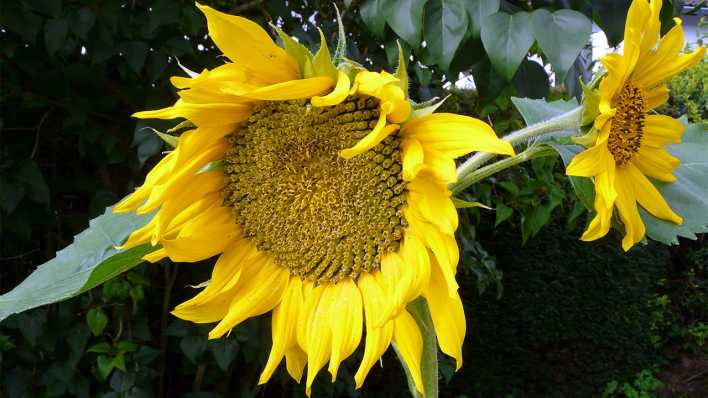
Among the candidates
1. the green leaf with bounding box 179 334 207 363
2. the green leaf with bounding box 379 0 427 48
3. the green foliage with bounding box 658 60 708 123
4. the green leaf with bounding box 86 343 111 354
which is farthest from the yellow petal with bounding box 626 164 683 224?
the green foliage with bounding box 658 60 708 123

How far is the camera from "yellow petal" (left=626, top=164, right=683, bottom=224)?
58cm

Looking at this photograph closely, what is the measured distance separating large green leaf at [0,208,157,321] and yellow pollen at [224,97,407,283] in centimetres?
11

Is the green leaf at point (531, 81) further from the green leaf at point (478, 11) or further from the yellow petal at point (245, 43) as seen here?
the yellow petal at point (245, 43)

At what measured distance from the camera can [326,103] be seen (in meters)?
0.46

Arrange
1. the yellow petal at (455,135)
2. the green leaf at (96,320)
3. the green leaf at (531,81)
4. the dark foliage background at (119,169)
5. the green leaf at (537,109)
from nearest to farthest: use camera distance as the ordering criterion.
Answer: the yellow petal at (455,135) → the green leaf at (537,109) → the green leaf at (531,81) → the dark foliage background at (119,169) → the green leaf at (96,320)

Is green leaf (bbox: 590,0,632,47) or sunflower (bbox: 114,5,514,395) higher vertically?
sunflower (bbox: 114,5,514,395)

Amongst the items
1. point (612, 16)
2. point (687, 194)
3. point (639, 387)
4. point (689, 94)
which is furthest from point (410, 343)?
point (689, 94)

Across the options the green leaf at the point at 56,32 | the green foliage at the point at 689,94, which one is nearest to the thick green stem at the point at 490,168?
the green leaf at the point at 56,32

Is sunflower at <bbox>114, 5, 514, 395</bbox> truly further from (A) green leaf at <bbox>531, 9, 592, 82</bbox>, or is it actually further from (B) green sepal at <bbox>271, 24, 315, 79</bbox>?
(A) green leaf at <bbox>531, 9, 592, 82</bbox>

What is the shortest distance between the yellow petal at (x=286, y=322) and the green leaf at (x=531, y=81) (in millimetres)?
638

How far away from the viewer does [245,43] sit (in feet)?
1.54

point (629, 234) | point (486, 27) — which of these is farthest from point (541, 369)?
point (629, 234)

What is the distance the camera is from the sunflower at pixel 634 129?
1.64 ft

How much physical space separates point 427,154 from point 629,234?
196 mm
